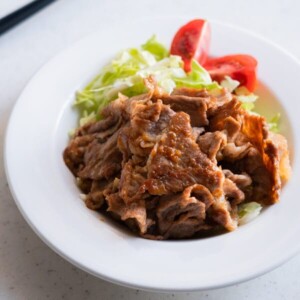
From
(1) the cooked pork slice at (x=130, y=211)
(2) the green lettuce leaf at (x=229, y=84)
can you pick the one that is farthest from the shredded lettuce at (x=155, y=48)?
(1) the cooked pork slice at (x=130, y=211)

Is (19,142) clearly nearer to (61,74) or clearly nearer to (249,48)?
(61,74)

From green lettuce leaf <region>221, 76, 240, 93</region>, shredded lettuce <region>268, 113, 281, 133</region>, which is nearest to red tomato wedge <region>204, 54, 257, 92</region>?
green lettuce leaf <region>221, 76, 240, 93</region>

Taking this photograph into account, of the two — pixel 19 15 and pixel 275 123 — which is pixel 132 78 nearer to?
pixel 275 123

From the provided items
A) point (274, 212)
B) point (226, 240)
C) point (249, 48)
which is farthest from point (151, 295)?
point (249, 48)

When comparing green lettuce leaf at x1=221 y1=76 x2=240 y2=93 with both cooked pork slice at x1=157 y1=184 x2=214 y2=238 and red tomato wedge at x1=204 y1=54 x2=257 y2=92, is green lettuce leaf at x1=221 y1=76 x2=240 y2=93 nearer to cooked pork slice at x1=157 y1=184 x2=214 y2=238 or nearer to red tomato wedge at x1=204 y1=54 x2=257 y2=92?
red tomato wedge at x1=204 y1=54 x2=257 y2=92

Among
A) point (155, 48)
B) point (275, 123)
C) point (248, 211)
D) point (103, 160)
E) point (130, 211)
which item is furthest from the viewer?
point (155, 48)

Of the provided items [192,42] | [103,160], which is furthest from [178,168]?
[192,42]
